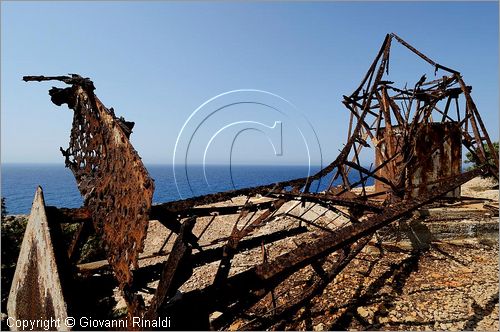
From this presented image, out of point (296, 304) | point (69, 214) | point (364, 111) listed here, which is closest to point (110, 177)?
point (69, 214)

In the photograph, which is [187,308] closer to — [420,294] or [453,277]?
[420,294]

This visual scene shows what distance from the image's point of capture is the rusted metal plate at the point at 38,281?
288 centimetres

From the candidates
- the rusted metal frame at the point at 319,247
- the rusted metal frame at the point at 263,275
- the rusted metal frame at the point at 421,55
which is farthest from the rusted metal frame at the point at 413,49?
the rusted metal frame at the point at 263,275

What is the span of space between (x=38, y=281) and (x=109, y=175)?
4.27 feet

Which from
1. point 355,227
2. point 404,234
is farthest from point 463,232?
point 355,227

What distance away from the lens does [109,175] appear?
3.19 metres

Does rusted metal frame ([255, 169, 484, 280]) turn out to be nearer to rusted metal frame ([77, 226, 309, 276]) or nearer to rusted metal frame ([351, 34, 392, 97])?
Answer: rusted metal frame ([77, 226, 309, 276])

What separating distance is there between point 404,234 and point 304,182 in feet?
10.5

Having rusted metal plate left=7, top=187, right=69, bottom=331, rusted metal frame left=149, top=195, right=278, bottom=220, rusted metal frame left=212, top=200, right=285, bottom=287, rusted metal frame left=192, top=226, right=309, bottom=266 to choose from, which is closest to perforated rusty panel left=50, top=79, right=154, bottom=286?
rusted metal frame left=149, top=195, right=278, bottom=220

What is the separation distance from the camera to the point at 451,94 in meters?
8.63

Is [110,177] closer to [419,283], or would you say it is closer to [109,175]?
[109,175]

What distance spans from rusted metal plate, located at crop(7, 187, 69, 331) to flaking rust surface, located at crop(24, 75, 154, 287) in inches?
18.9

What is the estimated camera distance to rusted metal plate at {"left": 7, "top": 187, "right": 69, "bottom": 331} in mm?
2877

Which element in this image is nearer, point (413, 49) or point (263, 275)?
point (263, 275)
